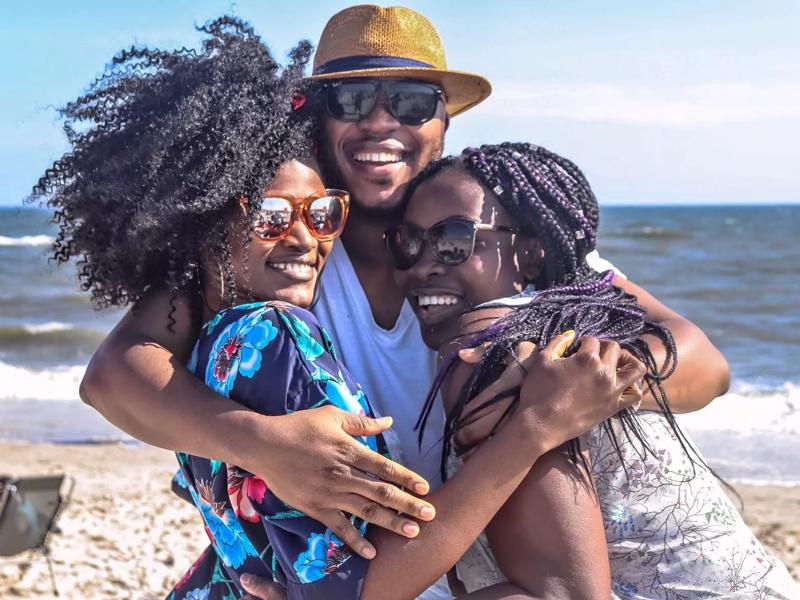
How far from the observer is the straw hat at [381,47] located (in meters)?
3.16

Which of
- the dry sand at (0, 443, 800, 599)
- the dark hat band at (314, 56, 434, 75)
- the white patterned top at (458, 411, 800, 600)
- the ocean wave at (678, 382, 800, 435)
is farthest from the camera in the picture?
the ocean wave at (678, 382, 800, 435)

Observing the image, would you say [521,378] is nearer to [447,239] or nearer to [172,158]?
[447,239]

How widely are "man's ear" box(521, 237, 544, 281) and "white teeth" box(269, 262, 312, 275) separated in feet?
1.98

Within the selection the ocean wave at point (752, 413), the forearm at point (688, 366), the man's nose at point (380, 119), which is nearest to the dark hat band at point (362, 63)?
the man's nose at point (380, 119)

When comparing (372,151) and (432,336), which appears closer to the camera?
(432,336)

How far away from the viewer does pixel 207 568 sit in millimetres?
2527

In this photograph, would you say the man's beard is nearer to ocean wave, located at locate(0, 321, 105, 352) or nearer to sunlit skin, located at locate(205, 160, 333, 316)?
sunlit skin, located at locate(205, 160, 333, 316)

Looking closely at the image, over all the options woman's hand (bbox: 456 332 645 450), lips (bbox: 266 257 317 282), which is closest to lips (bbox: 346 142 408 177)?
lips (bbox: 266 257 317 282)

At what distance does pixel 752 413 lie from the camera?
35.3 feet

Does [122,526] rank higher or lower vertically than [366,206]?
lower

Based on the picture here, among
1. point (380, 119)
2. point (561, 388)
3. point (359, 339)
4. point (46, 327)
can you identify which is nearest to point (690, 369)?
point (561, 388)

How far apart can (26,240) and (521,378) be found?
37565 millimetres

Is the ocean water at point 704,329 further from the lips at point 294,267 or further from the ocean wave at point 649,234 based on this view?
the ocean wave at point 649,234

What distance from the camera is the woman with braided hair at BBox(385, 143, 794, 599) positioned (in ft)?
6.49
